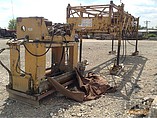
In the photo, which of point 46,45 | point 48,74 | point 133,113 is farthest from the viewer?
point 48,74

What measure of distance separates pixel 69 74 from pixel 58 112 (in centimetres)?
162

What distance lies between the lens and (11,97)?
5035mm

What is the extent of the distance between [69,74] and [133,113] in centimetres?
217

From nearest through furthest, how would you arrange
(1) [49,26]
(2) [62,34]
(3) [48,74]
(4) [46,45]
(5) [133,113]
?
(5) [133,113], (4) [46,45], (1) [49,26], (2) [62,34], (3) [48,74]

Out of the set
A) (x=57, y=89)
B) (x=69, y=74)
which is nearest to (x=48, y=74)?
(x=69, y=74)

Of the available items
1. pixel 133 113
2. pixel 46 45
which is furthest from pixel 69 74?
pixel 133 113

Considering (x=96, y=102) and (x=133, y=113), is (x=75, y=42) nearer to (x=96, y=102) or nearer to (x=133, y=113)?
(x=96, y=102)

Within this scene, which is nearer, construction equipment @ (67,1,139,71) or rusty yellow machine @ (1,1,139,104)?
rusty yellow machine @ (1,1,139,104)

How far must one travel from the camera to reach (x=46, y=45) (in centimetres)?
482

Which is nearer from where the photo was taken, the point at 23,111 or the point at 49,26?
the point at 23,111

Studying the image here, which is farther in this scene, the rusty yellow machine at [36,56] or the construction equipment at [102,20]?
the construction equipment at [102,20]

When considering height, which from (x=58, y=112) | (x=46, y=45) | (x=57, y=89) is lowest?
(x=58, y=112)

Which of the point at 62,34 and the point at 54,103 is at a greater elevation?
the point at 62,34

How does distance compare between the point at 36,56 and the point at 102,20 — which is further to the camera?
the point at 102,20
